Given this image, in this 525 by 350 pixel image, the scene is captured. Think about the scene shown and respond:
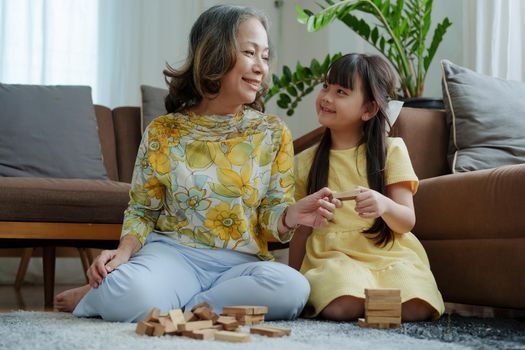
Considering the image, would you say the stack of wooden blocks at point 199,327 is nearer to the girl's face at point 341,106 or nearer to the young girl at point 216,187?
the young girl at point 216,187

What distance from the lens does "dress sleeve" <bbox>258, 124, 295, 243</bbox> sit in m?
1.81

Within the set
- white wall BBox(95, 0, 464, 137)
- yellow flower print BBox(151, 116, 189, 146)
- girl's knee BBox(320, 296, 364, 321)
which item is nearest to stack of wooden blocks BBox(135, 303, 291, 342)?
girl's knee BBox(320, 296, 364, 321)

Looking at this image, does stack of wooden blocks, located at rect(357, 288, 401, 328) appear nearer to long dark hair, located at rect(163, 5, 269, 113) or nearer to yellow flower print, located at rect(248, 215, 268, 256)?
yellow flower print, located at rect(248, 215, 268, 256)

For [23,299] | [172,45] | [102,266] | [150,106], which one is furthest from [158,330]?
[172,45]

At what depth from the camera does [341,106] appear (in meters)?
1.88

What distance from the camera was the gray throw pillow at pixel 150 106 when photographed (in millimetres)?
3076

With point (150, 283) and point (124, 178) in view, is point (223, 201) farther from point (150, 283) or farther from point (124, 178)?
point (124, 178)

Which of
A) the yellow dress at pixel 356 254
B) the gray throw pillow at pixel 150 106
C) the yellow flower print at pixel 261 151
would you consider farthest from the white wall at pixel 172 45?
the yellow flower print at pixel 261 151

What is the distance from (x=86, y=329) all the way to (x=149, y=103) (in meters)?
1.80

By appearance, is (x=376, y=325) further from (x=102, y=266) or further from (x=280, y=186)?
(x=102, y=266)

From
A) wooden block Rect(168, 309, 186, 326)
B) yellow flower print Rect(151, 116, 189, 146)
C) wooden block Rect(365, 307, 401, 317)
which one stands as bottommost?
wooden block Rect(365, 307, 401, 317)

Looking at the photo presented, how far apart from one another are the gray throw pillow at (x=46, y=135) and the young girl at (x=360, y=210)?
1.15 m

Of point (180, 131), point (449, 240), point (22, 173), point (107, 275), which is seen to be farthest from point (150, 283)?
point (22, 173)

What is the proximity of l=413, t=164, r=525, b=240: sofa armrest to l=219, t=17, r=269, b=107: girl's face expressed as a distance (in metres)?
0.59
